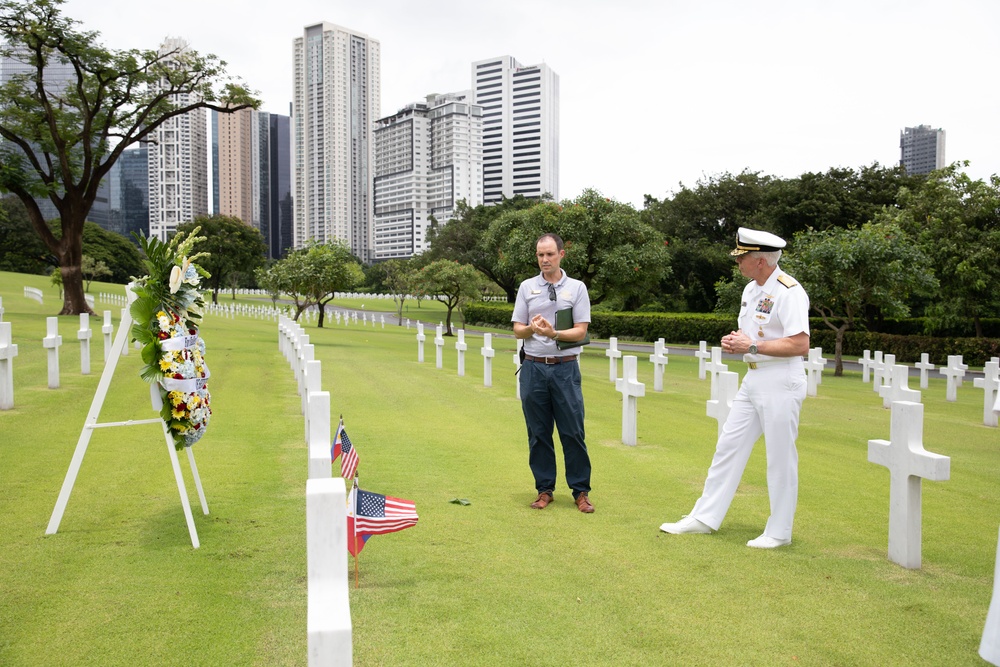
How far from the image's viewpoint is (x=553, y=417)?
21.8 ft

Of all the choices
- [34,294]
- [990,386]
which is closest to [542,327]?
[990,386]

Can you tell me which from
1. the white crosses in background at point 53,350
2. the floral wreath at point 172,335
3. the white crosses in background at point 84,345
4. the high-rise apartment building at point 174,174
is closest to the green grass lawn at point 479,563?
the floral wreath at point 172,335

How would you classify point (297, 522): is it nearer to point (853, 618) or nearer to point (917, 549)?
point (853, 618)

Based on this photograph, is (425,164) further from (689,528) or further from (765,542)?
(765,542)

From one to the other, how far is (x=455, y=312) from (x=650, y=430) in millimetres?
59238

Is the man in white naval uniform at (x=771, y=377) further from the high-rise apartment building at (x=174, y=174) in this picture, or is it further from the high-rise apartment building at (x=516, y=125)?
the high-rise apartment building at (x=516, y=125)

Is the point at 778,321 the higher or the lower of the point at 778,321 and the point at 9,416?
the higher

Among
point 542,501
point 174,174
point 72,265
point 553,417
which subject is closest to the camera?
point 542,501

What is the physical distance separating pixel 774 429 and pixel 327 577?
3.84 meters

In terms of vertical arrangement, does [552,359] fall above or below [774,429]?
above

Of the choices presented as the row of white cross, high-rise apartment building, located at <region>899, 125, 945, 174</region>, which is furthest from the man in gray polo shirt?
high-rise apartment building, located at <region>899, 125, 945, 174</region>

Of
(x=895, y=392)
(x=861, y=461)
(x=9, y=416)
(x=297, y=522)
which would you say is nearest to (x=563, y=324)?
(x=297, y=522)

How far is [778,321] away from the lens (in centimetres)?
541

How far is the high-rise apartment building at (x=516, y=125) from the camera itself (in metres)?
187
